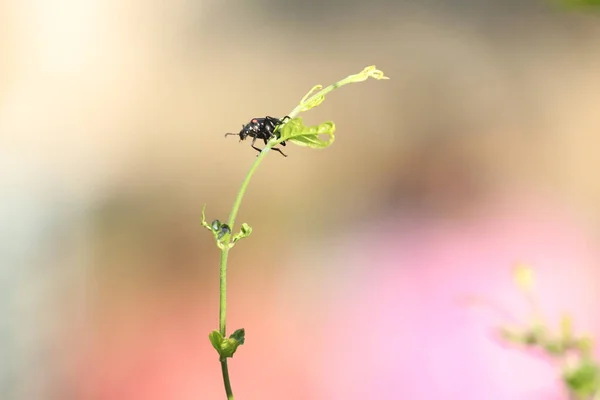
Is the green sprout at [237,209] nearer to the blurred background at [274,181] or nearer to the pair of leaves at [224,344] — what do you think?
the pair of leaves at [224,344]

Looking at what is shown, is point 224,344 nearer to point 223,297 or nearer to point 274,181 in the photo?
point 223,297

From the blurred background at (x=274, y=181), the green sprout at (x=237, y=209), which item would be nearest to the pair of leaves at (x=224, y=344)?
the green sprout at (x=237, y=209)

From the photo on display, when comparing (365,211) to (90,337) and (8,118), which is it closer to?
(90,337)

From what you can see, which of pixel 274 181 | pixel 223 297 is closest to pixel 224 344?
A: pixel 223 297

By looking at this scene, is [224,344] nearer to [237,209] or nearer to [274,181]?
[237,209]

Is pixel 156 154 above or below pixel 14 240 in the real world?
above

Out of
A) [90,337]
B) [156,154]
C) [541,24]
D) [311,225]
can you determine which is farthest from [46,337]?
[541,24]

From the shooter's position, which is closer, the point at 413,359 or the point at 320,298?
the point at 413,359

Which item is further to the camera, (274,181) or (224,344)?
(274,181)
